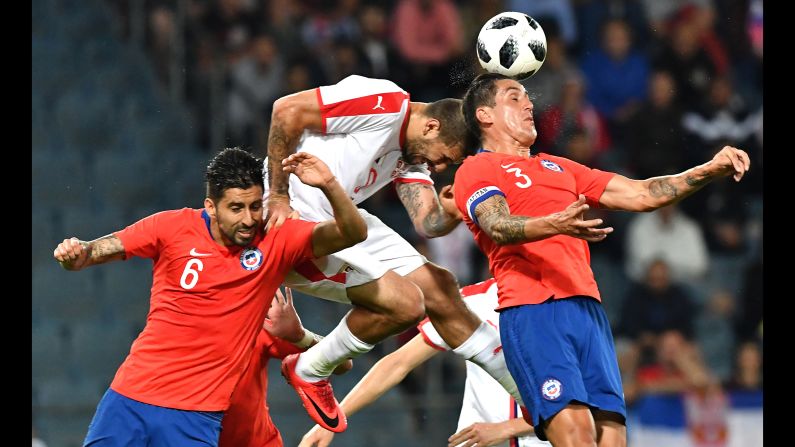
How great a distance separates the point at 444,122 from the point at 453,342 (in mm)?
1018

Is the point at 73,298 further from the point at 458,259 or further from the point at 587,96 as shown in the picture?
the point at 587,96

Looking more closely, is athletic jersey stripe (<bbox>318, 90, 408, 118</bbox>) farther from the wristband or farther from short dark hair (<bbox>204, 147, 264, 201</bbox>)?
the wristband

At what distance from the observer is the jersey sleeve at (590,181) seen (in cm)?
557

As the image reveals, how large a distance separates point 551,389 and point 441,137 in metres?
1.36

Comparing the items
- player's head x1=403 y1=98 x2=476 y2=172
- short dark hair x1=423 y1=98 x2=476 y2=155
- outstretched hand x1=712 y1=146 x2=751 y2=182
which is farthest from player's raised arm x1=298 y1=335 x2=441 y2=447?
outstretched hand x1=712 y1=146 x2=751 y2=182

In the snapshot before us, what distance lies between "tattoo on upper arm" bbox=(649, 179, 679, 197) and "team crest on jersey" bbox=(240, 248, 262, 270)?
5.50 ft

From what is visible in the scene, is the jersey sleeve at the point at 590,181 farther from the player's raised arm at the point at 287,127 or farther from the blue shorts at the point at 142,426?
the blue shorts at the point at 142,426

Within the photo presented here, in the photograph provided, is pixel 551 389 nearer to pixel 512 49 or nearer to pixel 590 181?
pixel 590 181

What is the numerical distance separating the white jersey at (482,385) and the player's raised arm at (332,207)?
109 centimetres

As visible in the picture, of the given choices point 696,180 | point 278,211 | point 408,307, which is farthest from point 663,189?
point 278,211

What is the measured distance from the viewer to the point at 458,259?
33.5 feet

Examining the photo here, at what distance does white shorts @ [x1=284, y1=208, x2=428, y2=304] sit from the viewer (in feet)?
19.0

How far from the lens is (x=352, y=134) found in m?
5.96
